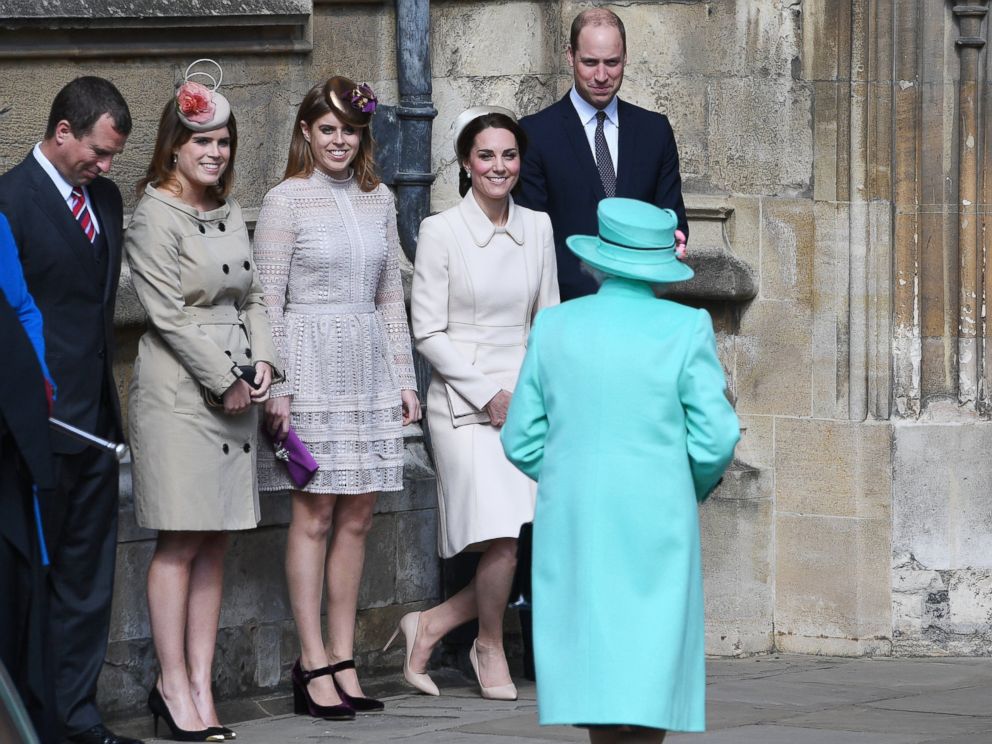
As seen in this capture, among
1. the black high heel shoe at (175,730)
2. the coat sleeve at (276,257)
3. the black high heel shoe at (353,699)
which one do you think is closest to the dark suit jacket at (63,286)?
the coat sleeve at (276,257)

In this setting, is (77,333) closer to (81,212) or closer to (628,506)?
(81,212)

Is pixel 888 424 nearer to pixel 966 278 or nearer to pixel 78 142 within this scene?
pixel 966 278

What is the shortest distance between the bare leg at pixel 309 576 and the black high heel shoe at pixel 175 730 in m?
0.51

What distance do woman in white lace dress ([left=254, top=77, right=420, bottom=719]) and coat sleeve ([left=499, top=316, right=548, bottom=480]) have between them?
6.53 feet

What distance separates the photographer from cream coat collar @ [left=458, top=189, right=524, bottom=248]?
7332 millimetres

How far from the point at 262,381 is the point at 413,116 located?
198cm

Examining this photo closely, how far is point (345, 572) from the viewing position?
7.21 m

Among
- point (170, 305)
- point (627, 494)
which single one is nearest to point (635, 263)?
point (627, 494)

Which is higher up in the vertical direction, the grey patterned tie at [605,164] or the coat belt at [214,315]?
the grey patterned tie at [605,164]

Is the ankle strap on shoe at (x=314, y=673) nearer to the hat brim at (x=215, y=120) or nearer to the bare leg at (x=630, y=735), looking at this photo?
the hat brim at (x=215, y=120)

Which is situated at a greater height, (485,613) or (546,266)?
(546,266)

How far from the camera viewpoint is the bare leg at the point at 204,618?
674 cm

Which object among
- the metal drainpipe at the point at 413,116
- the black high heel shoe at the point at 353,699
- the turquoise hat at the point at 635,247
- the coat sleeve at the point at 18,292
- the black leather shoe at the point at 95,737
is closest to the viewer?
the turquoise hat at the point at 635,247

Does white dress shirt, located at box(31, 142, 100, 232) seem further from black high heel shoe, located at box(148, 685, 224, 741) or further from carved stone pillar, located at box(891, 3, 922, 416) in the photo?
carved stone pillar, located at box(891, 3, 922, 416)
